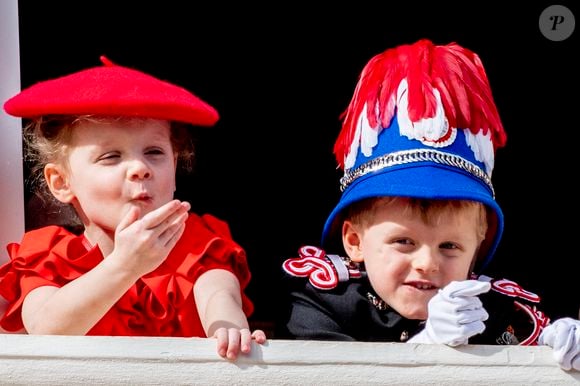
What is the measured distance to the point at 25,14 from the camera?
2.95 meters

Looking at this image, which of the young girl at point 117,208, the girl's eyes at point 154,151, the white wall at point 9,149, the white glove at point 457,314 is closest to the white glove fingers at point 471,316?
the white glove at point 457,314

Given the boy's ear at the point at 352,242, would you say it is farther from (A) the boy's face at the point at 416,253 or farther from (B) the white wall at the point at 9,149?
(B) the white wall at the point at 9,149

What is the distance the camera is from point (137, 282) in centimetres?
205

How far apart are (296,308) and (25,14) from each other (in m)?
1.27

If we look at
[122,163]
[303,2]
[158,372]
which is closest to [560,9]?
[303,2]

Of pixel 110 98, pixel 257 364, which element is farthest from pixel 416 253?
pixel 110 98

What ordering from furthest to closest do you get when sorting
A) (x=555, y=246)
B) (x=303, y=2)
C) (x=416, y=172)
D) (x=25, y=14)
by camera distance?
(x=555, y=246) < (x=303, y=2) < (x=25, y=14) < (x=416, y=172)

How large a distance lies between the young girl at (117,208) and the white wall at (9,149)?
225 millimetres

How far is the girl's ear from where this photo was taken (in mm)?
2080

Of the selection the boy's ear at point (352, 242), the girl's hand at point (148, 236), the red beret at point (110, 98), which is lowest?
the boy's ear at point (352, 242)

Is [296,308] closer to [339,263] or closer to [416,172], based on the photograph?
[339,263]

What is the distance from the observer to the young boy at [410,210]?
1986mm

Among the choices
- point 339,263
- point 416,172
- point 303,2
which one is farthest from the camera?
point 303,2

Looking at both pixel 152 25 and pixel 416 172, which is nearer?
pixel 416 172
